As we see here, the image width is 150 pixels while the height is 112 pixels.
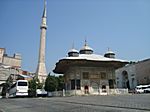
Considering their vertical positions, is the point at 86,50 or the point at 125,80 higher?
→ the point at 86,50

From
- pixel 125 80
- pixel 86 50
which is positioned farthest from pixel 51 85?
pixel 125 80

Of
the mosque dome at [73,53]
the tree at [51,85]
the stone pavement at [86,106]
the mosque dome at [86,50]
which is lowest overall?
the stone pavement at [86,106]

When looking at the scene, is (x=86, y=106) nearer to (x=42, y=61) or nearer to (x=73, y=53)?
(x=73, y=53)

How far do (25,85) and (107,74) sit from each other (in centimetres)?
1752

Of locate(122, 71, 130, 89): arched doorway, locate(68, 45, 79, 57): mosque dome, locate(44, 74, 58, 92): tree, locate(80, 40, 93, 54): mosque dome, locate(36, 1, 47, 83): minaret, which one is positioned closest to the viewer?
locate(68, 45, 79, 57): mosque dome

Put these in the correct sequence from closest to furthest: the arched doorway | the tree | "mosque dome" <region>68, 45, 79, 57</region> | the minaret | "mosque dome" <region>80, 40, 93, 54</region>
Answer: "mosque dome" <region>68, 45, 79, 57</region>
"mosque dome" <region>80, 40, 93, 54</region>
the tree
the minaret
the arched doorway

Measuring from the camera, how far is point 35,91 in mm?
51812

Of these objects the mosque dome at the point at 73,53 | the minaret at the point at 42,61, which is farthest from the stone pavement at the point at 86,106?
the minaret at the point at 42,61

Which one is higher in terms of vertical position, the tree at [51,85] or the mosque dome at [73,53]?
the mosque dome at [73,53]

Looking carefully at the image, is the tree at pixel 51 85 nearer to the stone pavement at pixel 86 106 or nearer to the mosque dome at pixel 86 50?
the mosque dome at pixel 86 50

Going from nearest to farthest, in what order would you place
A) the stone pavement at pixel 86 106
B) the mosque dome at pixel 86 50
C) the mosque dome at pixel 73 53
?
the stone pavement at pixel 86 106
the mosque dome at pixel 73 53
the mosque dome at pixel 86 50

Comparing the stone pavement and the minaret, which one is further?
the minaret

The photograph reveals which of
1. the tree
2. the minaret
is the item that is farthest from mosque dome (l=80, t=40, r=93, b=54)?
the minaret

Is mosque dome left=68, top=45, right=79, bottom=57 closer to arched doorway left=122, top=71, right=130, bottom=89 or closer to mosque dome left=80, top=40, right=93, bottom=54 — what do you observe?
mosque dome left=80, top=40, right=93, bottom=54
